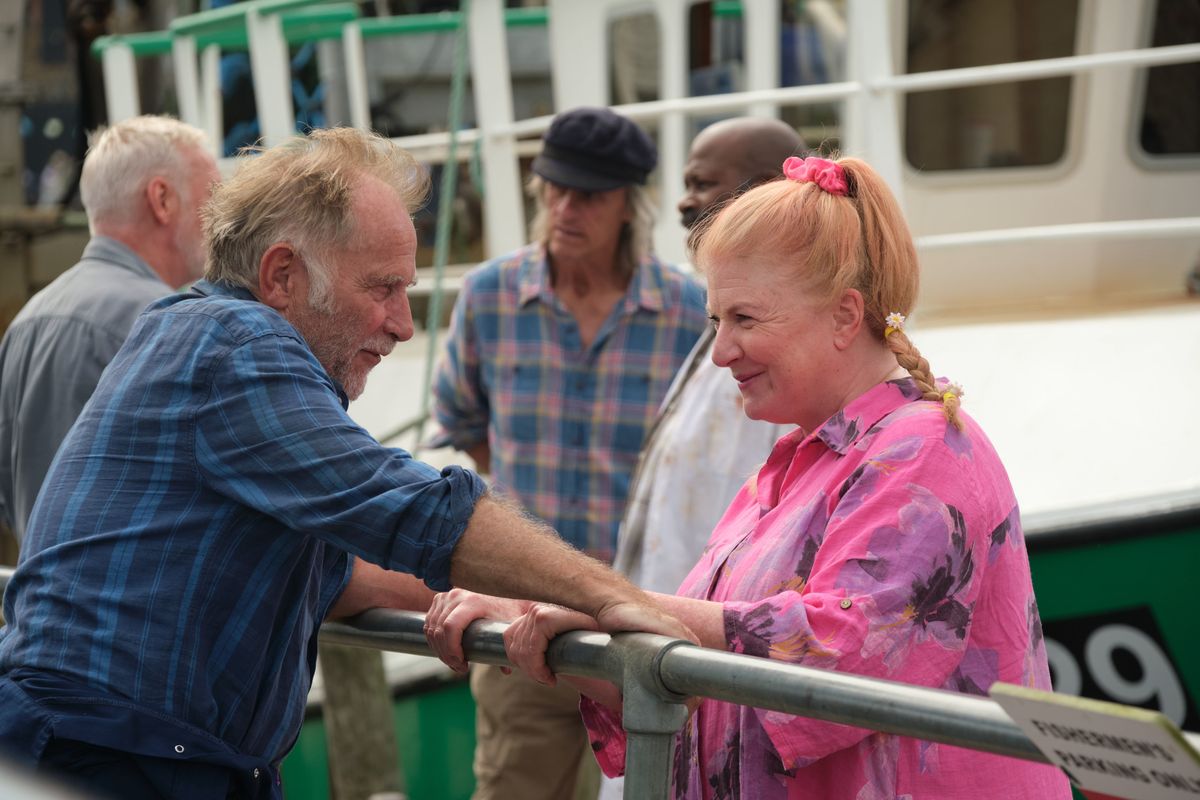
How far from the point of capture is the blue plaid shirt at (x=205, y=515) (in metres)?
1.99

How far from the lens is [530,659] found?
210cm

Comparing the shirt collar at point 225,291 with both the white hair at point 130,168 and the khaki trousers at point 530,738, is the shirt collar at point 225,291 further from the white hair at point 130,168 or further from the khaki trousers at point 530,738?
the khaki trousers at point 530,738

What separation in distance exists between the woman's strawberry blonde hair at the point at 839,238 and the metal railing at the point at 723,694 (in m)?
0.52

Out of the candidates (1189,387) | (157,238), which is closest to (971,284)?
(1189,387)

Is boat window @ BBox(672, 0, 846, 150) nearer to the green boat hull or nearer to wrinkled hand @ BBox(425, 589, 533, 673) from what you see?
the green boat hull

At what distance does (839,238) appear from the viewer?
211 cm

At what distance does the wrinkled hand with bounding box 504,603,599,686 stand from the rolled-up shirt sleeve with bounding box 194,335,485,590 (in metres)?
0.16

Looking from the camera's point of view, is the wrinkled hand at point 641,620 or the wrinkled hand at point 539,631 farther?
the wrinkled hand at point 539,631

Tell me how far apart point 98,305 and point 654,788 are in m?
2.05

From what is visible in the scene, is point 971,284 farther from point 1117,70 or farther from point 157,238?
point 157,238

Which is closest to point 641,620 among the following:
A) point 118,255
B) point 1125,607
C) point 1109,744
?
point 1109,744

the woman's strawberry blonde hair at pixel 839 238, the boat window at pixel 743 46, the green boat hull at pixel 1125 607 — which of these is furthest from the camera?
the boat window at pixel 743 46

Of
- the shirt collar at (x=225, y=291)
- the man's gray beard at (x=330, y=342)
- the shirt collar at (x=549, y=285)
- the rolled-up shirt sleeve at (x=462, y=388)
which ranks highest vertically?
the shirt collar at (x=225, y=291)

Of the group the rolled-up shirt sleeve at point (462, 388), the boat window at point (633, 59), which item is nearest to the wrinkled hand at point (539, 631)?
the rolled-up shirt sleeve at point (462, 388)
